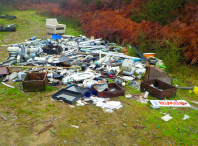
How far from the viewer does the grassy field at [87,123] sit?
3.49 metres

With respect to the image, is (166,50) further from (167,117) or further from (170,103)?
(167,117)

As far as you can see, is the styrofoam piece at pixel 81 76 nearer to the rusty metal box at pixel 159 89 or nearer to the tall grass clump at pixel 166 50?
the rusty metal box at pixel 159 89

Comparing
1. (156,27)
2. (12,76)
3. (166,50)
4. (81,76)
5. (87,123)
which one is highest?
(156,27)

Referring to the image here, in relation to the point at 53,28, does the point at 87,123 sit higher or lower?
lower

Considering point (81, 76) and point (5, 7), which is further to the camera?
point (5, 7)

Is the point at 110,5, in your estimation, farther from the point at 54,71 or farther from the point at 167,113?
the point at 167,113

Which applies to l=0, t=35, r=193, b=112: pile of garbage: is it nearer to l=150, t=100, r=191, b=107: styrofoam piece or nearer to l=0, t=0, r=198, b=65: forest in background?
l=150, t=100, r=191, b=107: styrofoam piece

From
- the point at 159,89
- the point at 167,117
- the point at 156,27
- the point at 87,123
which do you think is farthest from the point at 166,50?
the point at 87,123

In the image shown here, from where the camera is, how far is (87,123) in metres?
4.02

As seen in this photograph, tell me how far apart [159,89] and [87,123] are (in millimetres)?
2399

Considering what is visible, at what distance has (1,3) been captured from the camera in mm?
21609

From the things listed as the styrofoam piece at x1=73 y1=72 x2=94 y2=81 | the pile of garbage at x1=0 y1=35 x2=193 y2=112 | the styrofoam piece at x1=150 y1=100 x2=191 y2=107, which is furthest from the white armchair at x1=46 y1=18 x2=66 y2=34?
the styrofoam piece at x1=150 y1=100 x2=191 y2=107

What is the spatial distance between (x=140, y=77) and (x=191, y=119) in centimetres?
255

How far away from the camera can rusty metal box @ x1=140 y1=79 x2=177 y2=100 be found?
193 inches
